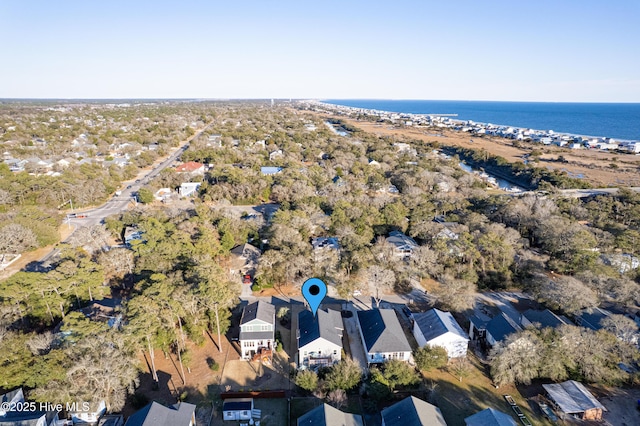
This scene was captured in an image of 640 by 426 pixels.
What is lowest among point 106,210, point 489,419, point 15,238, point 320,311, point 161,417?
point 489,419

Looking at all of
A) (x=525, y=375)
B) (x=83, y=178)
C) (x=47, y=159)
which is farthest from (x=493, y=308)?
(x=47, y=159)

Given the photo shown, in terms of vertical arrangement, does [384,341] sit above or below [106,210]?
below

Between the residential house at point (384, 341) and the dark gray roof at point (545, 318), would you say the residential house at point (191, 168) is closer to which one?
the residential house at point (384, 341)

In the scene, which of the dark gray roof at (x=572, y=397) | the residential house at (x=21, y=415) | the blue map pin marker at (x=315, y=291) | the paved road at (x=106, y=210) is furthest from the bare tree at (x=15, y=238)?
the dark gray roof at (x=572, y=397)

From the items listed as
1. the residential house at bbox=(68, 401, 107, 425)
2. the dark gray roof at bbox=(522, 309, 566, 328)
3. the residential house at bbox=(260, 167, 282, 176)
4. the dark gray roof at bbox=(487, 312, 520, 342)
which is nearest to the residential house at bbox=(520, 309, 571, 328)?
the dark gray roof at bbox=(522, 309, 566, 328)

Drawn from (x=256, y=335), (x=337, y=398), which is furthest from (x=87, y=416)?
(x=337, y=398)

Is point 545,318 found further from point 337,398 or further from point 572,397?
point 337,398

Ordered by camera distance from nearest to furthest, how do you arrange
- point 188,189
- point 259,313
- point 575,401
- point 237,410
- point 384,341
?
point 237,410
point 575,401
point 384,341
point 259,313
point 188,189
